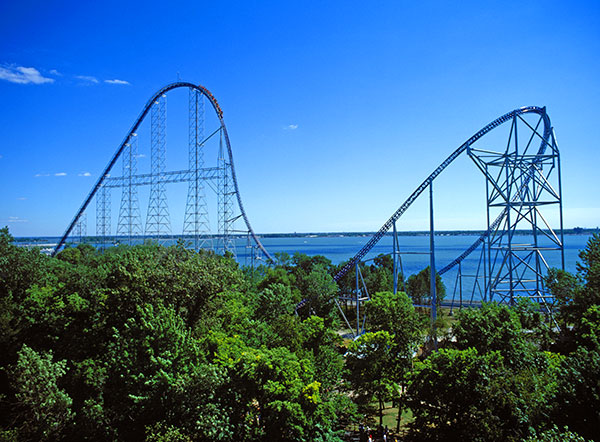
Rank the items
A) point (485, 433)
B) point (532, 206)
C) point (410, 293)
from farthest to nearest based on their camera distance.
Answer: point (410, 293) < point (532, 206) < point (485, 433)

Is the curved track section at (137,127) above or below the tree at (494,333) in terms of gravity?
above

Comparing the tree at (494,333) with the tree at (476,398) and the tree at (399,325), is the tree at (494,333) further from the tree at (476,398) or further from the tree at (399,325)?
the tree at (399,325)

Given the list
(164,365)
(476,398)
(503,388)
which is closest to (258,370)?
(164,365)

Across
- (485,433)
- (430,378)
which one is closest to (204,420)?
(430,378)

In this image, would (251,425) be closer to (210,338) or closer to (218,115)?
(210,338)

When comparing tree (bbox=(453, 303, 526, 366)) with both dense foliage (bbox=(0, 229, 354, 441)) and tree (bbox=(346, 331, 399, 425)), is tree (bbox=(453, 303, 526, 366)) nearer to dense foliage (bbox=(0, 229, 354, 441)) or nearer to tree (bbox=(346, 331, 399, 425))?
tree (bbox=(346, 331, 399, 425))

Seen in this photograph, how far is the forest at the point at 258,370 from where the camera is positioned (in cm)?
1019

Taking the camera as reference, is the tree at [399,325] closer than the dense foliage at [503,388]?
No

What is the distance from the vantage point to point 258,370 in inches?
425

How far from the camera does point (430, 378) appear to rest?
11430 mm

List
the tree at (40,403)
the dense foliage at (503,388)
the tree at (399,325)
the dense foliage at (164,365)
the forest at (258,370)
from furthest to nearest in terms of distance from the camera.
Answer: the tree at (399,325)
the tree at (40,403)
the dense foliage at (164,365)
the forest at (258,370)
the dense foliage at (503,388)

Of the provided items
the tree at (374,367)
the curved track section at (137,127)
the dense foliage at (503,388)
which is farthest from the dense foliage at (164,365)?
the curved track section at (137,127)

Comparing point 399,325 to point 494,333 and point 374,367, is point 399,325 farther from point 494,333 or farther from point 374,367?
point 494,333

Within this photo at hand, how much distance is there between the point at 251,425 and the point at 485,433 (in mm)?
6340
